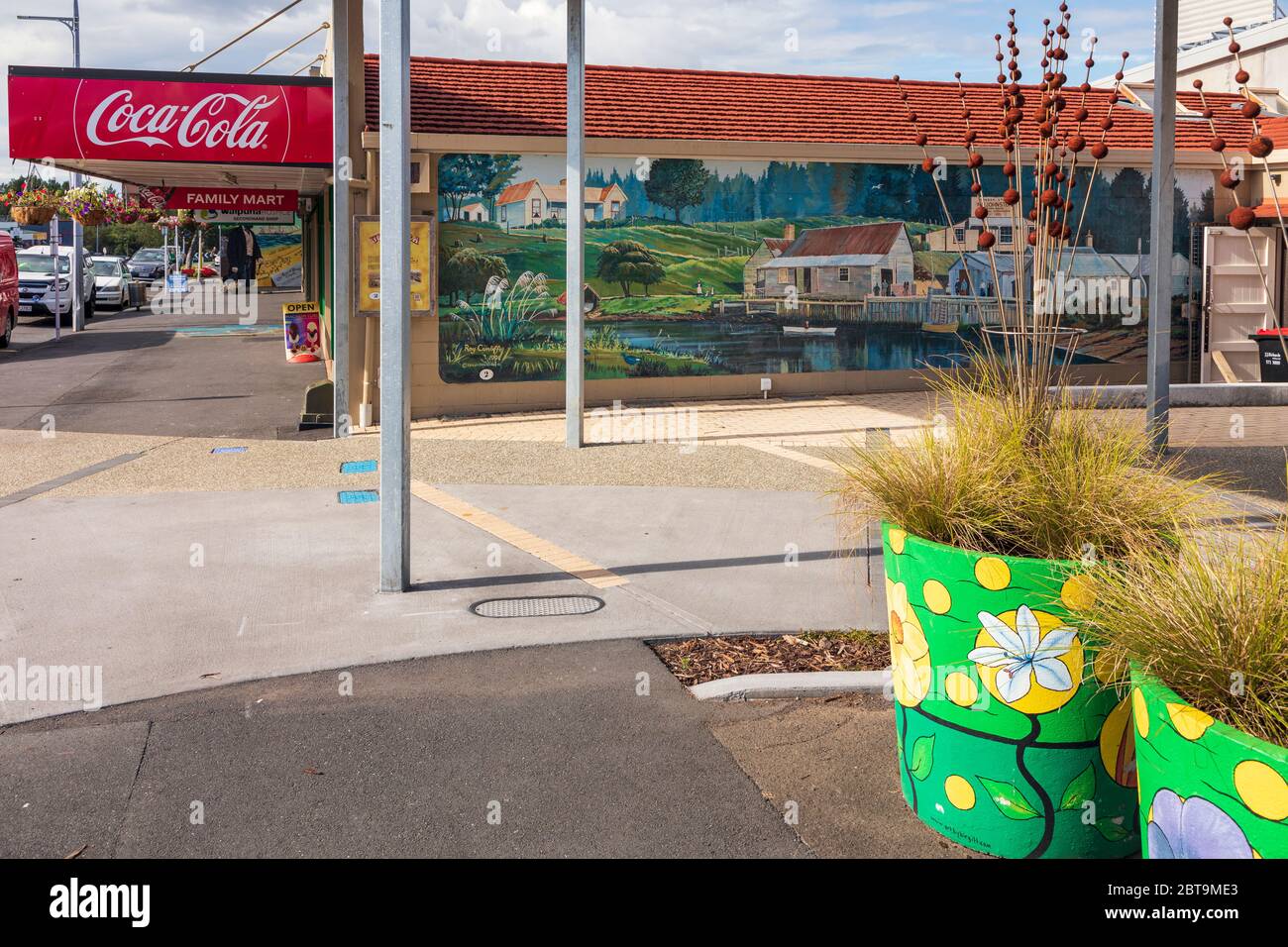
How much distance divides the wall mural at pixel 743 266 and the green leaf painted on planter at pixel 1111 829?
11.6 metres

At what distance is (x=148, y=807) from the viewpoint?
4.48 meters

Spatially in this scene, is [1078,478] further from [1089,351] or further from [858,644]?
[1089,351]

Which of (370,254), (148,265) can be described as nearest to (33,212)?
(370,254)

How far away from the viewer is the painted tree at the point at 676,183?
1598 centimetres

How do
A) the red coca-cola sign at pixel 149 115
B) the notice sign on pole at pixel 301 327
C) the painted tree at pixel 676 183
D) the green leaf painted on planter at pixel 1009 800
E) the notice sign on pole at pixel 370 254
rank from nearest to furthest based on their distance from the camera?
the green leaf painted on planter at pixel 1009 800 → the red coca-cola sign at pixel 149 115 → the notice sign on pole at pixel 370 254 → the painted tree at pixel 676 183 → the notice sign on pole at pixel 301 327

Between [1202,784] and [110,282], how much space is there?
41943 millimetres

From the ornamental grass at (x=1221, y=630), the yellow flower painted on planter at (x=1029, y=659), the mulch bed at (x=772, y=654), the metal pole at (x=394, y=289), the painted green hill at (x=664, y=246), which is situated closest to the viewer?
the ornamental grass at (x=1221, y=630)

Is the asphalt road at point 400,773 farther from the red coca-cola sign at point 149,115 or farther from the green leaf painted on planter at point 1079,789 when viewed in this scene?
the red coca-cola sign at point 149,115

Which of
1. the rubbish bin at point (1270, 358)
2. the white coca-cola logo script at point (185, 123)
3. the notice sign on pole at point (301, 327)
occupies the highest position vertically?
the white coca-cola logo script at point (185, 123)

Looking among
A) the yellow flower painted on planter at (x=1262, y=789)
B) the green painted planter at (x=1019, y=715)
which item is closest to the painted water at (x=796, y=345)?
the green painted planter at (x=1019, y=715)

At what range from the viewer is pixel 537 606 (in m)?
7.10

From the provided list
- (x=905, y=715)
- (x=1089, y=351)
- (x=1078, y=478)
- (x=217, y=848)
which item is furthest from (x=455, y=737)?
(x=1089, y=351)

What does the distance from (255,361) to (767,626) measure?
59.0 ft

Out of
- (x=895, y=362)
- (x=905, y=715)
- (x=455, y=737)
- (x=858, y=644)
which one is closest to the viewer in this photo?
(x=905, y=715)
